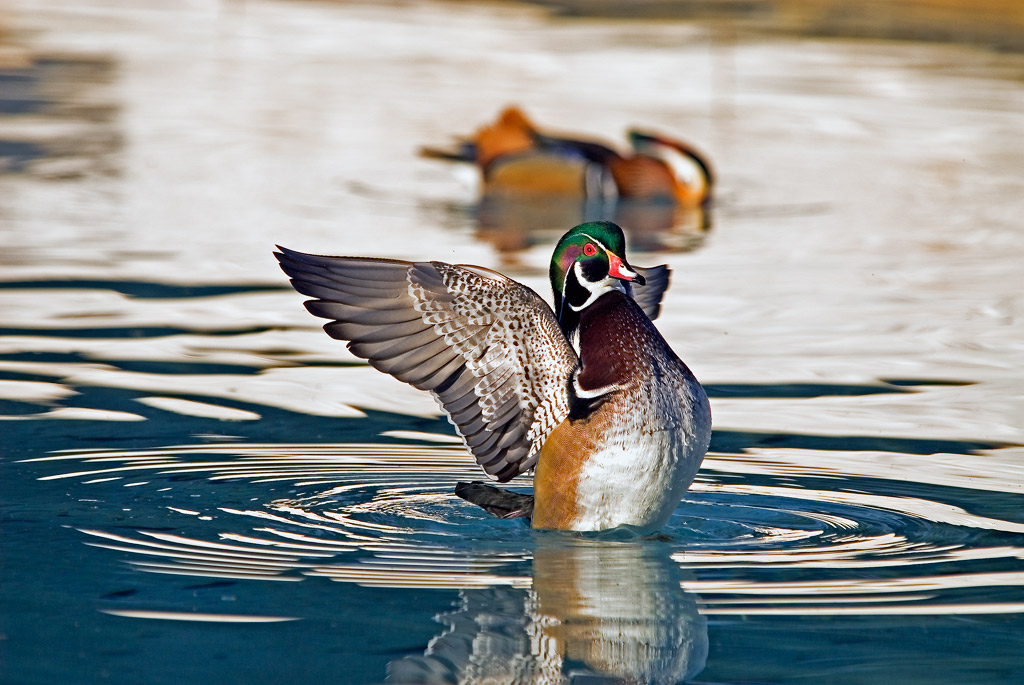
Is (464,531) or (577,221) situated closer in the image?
(464,531)

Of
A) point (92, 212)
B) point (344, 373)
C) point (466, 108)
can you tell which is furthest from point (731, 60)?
point (344, 373)

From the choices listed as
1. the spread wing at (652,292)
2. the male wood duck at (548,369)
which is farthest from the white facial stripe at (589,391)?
the spread wing at (652,292)

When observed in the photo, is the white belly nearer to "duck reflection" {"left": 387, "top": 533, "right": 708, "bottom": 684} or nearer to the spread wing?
"duck reflection" {"left": 387, "top": 533, "right": 708, "bottom": 684}

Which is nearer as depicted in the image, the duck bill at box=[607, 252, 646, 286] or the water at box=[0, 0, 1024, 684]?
the water at box=[0, 0, 1024, 684]

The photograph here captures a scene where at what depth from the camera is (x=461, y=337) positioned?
5727mm

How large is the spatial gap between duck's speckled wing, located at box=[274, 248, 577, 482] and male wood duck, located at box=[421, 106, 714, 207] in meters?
8.94

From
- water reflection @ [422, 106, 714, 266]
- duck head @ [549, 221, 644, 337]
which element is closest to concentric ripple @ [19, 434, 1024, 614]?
duck head @ [549, 221, 644, 337]

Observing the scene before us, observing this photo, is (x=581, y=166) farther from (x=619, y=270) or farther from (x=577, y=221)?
(x=619, y=270)

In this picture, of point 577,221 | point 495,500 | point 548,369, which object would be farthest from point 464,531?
point 577,221

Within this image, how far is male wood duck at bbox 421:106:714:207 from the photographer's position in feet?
47.9

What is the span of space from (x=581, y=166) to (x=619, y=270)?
914 cm

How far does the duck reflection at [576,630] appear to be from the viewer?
172 inches

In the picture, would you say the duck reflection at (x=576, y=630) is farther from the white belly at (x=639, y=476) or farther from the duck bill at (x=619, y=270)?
the duck bill at (x=619, y=270)

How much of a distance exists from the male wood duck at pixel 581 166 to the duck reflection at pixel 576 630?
372 inches
